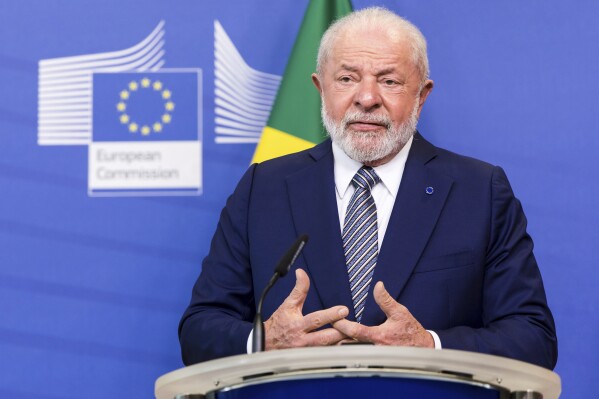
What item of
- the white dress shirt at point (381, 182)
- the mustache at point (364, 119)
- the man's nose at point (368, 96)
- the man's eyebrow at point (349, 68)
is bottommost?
the white dress shirt at point (381, 182)

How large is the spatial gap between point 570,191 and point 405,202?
0.96 metres

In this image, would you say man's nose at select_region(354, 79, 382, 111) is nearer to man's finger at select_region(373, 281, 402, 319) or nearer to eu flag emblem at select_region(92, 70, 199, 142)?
man's finger at select_region(373, 281, 402, 319)

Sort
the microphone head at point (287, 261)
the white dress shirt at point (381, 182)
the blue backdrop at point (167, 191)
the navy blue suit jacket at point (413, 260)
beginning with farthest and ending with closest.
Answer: the blue backdrop at point (167, 191) → the white dress shirt at point (381, 182) → the navy blue suit jacket at point (413, 260) → the microphone head at point (287, 261)

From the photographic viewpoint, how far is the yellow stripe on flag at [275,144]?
3275 millimetres

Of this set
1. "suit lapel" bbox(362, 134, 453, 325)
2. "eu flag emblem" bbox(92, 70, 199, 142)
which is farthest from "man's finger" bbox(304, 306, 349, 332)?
"eu flag emblem" bbox(92, 70, 199, 142)

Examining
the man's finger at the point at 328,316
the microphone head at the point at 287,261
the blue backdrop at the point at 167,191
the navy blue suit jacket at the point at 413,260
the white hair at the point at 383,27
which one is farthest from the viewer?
the blue backdrop at the point at 167,191

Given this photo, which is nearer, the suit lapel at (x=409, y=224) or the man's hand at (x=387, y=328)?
the man's hand at (x=387, y=328)

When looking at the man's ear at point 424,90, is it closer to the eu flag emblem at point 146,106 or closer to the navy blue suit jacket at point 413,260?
the navy blue suit jacket at point 413,260

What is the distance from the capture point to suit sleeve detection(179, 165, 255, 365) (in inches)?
93.0

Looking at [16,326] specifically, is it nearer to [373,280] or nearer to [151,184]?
[151,184]

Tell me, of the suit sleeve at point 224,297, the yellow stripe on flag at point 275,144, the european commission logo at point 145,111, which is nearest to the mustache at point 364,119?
the suit sleeve at point 224,297

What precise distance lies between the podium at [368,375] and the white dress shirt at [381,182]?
3.23 ft

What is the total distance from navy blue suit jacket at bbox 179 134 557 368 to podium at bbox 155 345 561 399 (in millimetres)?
695

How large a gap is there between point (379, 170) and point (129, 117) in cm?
103
